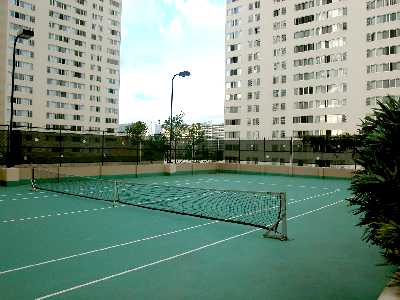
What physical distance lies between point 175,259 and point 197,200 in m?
9.40

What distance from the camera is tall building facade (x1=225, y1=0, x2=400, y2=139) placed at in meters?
67.2

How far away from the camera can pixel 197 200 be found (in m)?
17.7

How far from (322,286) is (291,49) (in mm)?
77856

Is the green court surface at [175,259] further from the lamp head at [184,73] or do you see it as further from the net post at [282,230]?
the lamp head at [184,73]

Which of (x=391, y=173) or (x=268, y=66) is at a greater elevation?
(x=268, y=66)

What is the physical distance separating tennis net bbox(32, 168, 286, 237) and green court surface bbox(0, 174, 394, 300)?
2.42 feet

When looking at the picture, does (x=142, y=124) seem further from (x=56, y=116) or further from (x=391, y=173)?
(x=391, y=173)

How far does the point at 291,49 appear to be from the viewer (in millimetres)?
79500

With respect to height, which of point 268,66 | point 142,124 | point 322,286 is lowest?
point 322,286

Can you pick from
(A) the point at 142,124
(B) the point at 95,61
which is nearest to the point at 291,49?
(A) the point at 142,124

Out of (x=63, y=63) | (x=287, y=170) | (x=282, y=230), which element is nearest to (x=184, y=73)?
(x=287, y=170)

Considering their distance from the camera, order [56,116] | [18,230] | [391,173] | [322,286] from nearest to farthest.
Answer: [391,173] → [322,286] → [18,230] → [56,116]

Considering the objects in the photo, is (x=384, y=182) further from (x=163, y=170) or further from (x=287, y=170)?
(x=287, y=170)

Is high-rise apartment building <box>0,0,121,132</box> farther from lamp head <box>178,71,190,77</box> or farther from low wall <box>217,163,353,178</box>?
lamp head <box>178,71,190,77</box>
